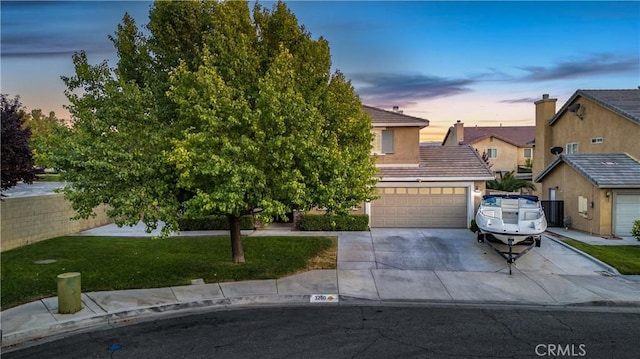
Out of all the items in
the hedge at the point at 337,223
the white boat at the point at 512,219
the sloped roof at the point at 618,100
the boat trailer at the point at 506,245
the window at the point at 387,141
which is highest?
the sloped roof at the point at 618,100

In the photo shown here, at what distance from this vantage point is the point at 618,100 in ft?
72.5

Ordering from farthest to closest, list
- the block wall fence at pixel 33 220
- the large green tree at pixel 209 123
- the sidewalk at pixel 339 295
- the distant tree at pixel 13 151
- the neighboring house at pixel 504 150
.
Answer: the neighboring house at pixel 504 150 → the block wall fence at pixel 33 220 → the distant tree at pixel 13 151 → the large green tree at pixel 209 123 → the sidewalk at pixel 339 295

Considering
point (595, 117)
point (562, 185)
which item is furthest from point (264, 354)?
point (595, 117)

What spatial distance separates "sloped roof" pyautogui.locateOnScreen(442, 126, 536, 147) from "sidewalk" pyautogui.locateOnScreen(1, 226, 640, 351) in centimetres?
3763

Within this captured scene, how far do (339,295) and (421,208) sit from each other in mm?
11121

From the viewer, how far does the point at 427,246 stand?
52.1 ft

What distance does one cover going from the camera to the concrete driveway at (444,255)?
1288 centimetres

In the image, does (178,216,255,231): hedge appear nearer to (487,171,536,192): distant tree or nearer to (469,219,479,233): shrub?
(469,219,479,233): shrub

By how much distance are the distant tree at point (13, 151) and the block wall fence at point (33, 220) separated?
5.49ft

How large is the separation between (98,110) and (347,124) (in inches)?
273

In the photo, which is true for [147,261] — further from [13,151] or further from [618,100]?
[618,100]

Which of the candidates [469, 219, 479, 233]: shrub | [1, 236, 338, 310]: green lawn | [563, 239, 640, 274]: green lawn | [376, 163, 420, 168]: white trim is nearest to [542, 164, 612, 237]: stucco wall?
[563, 239, 640, 274]: green lawn

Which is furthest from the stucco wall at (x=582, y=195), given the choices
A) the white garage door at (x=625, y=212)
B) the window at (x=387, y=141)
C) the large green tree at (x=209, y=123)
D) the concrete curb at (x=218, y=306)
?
the large green tree at (x=209, y=123)

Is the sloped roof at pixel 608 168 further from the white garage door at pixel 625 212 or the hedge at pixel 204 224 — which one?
the hedge at pixel 204 224
